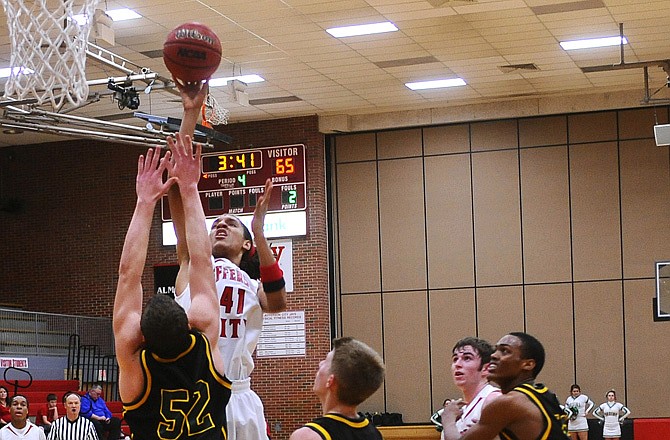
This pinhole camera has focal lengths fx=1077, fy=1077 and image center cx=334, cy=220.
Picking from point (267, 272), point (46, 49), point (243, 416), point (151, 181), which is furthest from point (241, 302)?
point (46, 49)

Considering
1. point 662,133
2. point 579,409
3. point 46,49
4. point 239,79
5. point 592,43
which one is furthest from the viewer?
point 579,409

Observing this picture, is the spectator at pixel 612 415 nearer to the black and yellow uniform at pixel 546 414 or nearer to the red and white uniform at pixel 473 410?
the red and white uniform at pixel 473 410

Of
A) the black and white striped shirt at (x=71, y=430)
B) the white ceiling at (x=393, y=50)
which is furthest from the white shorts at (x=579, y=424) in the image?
the black and white striped shirt at (x=71, y=430)

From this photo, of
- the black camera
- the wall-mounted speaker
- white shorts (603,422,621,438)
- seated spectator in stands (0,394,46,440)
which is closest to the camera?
seated spectator in stands (0,394,46,440)

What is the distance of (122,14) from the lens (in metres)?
14.4

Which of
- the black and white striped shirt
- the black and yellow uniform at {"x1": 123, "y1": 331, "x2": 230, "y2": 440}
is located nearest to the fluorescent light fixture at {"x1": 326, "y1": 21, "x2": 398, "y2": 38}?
the black and white striped shirt

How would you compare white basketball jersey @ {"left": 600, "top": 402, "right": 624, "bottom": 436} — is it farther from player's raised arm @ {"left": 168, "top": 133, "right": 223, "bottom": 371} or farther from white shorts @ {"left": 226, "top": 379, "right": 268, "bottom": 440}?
player's raised arm @ {"left": 168, "top": 133, "right": 223, "bottom": 371}

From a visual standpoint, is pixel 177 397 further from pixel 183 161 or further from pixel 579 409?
pixel 579 409

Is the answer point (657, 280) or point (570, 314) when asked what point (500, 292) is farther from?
point (657, 280)

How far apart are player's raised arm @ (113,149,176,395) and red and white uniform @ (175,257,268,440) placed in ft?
4.87

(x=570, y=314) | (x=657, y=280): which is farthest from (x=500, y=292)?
(x=657, y=280)

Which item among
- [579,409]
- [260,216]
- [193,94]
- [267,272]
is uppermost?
[193,94]

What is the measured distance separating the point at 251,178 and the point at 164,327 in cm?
1636

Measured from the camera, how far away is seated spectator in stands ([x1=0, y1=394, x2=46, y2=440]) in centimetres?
1201
